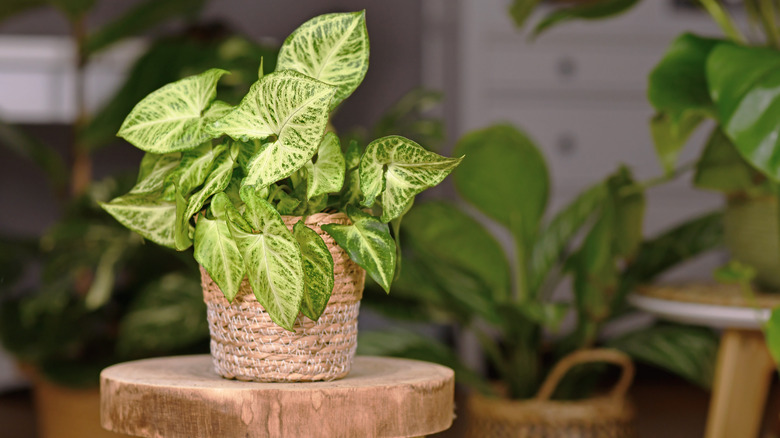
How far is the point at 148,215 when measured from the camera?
24.0 inches

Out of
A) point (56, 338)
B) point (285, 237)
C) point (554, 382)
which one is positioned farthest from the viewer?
point (56, 338)

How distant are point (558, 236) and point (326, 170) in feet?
2.78

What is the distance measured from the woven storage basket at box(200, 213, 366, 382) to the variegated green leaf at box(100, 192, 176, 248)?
50 mm

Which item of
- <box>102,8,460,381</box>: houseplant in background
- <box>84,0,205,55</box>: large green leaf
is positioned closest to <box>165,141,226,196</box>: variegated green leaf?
<box>102,8,460,381</box>: houseplant in background

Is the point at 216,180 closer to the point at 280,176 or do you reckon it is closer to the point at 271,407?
the point at 280,176

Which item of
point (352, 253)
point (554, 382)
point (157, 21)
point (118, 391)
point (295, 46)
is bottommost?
point (554, 382)

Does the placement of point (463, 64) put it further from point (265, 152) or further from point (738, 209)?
point (265, 152)

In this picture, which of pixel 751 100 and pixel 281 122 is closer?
pixel 281 122

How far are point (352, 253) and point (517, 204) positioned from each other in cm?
74

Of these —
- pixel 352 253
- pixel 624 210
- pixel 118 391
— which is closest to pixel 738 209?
pixel 624 210

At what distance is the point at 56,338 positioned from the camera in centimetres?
144

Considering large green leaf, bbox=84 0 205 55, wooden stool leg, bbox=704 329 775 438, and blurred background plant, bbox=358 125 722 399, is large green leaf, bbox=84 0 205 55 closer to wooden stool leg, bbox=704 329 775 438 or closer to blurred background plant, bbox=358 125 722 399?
blurred background plant, bbox=358 125 722 399

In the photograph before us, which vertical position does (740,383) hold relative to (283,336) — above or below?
below

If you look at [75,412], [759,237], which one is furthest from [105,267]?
[759,237]
